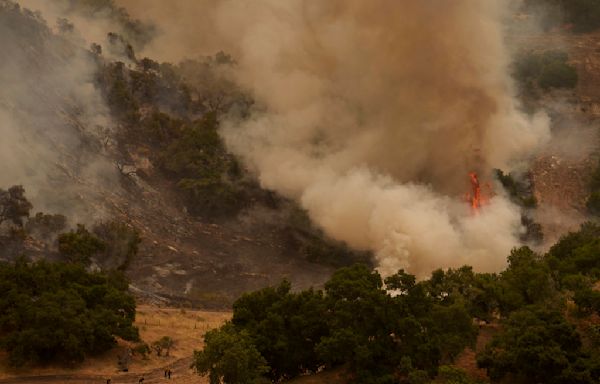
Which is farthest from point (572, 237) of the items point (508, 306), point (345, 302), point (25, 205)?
point (25, 205)

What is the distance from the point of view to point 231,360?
2645 cm

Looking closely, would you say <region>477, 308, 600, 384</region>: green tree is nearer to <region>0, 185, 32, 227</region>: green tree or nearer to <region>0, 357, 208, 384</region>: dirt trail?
<region>0, 357, 208, 384</region>: dirt trail

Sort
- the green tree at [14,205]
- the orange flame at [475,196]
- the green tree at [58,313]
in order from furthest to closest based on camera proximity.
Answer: the orange flame at [475,196], the green tree at [14,205], the green tree at [58,313]

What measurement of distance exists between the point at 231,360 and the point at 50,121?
4291 centimetres

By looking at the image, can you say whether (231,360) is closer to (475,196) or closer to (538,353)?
(538,353)

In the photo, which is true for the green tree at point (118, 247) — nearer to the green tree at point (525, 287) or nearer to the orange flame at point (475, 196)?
the orange flame at point (475, 196)

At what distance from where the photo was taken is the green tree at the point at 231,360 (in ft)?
87.0

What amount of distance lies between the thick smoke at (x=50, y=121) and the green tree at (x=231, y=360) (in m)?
30.6

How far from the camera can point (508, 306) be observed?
31531 millimetres

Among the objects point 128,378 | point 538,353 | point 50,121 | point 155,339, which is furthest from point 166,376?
point 50,121

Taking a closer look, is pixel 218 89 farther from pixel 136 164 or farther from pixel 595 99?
pixel 595 99

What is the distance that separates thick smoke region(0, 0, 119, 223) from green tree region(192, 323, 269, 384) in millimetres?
30618

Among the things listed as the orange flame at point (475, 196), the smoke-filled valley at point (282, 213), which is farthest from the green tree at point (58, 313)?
the orange flame at point (475, 196)

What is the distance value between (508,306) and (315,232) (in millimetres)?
27248
